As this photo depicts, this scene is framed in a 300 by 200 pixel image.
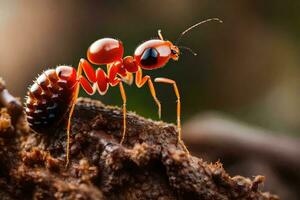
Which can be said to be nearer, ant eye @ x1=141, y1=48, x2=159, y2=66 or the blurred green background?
ant eye @ x1=141, y1=48, x2=159, y2=66

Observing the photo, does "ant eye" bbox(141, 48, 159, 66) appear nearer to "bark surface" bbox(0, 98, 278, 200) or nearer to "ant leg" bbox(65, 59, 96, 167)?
"ant leg" bbox(65, 59, 96, 167)

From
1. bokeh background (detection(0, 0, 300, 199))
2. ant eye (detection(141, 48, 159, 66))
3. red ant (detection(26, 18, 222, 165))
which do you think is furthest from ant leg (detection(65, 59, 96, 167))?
bokeh background (detection(0, 0, 300, 199))

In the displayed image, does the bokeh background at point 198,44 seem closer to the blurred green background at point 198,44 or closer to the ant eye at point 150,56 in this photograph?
the blurred green background at point 198,44

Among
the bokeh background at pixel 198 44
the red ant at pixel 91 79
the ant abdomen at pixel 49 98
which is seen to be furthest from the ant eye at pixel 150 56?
the bokeh background at pixel 198 44

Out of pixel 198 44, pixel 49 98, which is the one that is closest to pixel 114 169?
pixel 49 98

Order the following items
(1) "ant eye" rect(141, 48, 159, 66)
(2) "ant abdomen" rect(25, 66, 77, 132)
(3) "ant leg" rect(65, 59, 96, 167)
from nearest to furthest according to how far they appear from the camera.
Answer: (3) "ant leg" rect(65, 59, 96, 167) → (2) "ant abdomen" rect(25, 66, 77, 132) → (1) "ant eye" rect(141, 48, 159, 66)

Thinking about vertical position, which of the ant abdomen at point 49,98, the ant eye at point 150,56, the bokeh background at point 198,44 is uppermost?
the bokeh background at point 198,44

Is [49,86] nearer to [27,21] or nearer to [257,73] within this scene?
[27,21]
